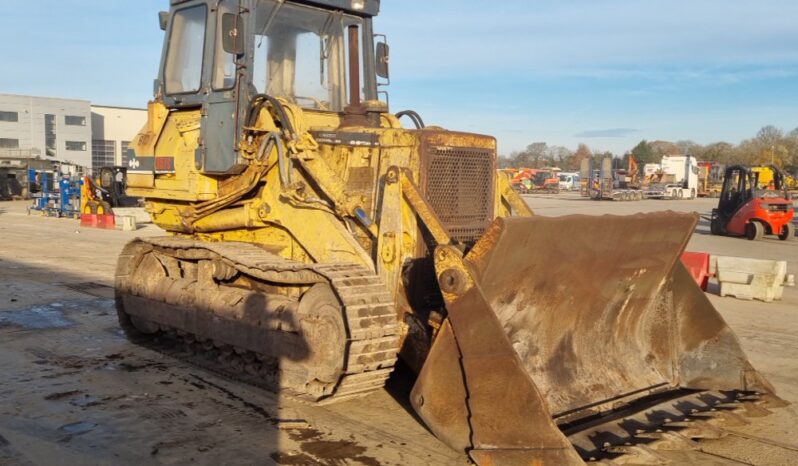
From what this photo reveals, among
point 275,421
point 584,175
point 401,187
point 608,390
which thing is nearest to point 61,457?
point 275,421

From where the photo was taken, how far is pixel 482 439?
479 centimetres

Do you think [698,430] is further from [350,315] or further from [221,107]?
[221,107]

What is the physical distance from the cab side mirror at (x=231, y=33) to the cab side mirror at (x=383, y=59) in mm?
1741

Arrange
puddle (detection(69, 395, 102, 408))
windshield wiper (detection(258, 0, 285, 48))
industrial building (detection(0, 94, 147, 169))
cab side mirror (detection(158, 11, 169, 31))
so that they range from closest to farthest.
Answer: puddle (detection(69, 395, 102, 408)) → windshield wiper (detection(258, 0, 285, 48)) → cab side mirror (detection(158, 11, 169, 31)) → industrial building (detection(0, 94, 147, 169))

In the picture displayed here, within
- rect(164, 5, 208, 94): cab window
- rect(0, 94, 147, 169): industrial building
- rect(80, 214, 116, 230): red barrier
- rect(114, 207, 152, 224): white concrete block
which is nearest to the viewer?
rect(164, 5, 208, 94): cab window

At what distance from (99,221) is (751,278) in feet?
64.6

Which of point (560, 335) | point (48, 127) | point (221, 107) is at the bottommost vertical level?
point (560, 335)

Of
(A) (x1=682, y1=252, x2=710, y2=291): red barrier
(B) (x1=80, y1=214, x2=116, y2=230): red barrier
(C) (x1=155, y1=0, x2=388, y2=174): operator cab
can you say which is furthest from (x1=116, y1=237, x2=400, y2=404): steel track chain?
(B) (x1=80, y1=214, x2=116, y2=230): red barrier

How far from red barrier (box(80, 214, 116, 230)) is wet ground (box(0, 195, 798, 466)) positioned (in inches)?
609

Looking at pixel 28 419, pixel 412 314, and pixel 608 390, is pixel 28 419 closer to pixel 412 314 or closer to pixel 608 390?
pixel 412 314

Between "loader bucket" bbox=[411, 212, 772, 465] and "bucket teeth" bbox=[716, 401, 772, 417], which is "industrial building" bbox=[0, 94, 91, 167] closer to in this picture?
"loader bucket" bbox=[411, 212, 772, 465]

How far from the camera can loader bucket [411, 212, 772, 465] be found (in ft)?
15.6

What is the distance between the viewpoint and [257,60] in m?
7.16

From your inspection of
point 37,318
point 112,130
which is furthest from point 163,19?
point 112,130
